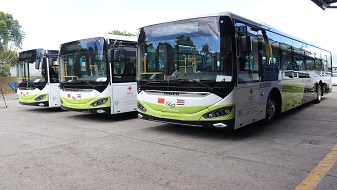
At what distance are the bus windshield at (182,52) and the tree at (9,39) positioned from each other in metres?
29.4

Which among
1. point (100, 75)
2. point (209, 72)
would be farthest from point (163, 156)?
point (100, 75)

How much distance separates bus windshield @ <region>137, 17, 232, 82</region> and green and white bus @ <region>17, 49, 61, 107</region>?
582 cm

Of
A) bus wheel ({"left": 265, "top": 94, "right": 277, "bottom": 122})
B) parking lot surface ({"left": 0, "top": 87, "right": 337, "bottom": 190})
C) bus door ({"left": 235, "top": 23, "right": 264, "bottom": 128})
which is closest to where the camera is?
parking lot surface ({"left": 0, "top": 87, "right": 337, "bottom": 190})

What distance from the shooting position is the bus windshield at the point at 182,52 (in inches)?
251

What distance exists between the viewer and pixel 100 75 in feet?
30.4

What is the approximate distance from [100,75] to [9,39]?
28.5 meters

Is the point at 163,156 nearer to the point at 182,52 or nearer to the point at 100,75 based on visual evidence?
the point at 182,52

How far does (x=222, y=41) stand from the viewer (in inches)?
247

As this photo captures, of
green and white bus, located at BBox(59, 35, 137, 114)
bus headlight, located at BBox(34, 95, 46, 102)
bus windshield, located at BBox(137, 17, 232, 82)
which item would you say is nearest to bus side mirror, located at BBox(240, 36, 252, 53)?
bus windshield, located at BBox(137, 17, 232, 82)

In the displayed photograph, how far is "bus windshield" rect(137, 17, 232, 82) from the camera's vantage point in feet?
20.9

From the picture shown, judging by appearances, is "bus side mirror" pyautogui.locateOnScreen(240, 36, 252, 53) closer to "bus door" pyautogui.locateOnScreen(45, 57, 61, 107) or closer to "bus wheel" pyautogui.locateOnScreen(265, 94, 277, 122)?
"bus wheel" pyautogui.locateOnScreen(265, 94, 277, 122)

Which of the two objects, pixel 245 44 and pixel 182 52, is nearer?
pixel 245 44

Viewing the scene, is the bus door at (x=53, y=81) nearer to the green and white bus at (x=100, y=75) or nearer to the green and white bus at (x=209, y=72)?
the green and white bus at (x=100, y=75)

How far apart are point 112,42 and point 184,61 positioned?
3.40 metres
